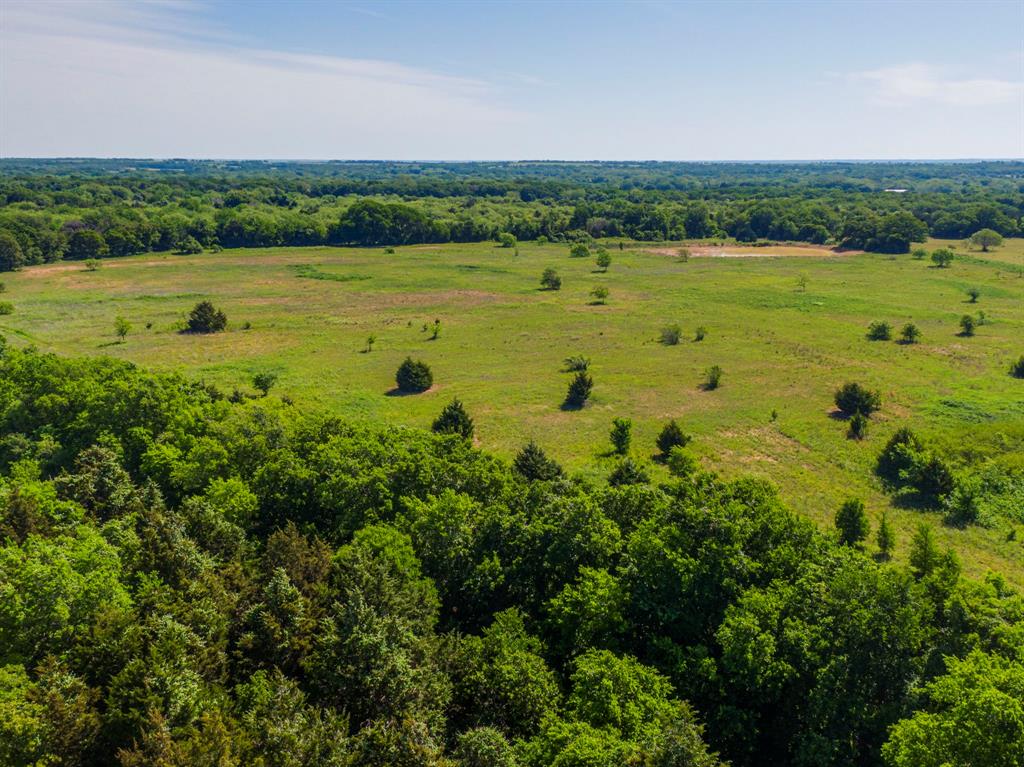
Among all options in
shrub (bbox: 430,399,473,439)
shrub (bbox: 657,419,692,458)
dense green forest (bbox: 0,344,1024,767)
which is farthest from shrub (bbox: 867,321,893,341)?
dense green forest (bbox: 0,344,1024,767)

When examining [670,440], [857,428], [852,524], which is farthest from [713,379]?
[852,524]

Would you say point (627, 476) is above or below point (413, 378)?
below

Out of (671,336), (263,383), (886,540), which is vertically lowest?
(886,540)

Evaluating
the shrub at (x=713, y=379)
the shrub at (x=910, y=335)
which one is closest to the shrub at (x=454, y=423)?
the shrub at (x=713, y=379)

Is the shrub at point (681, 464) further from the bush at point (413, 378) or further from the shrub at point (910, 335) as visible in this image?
the shrub at point (910, 335)

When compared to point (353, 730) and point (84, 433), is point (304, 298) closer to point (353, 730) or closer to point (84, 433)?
point (84, 433)

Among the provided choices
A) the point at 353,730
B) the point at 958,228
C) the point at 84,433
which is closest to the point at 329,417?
the point at 84,433

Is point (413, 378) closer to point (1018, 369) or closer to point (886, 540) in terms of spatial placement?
point (886, 540)
